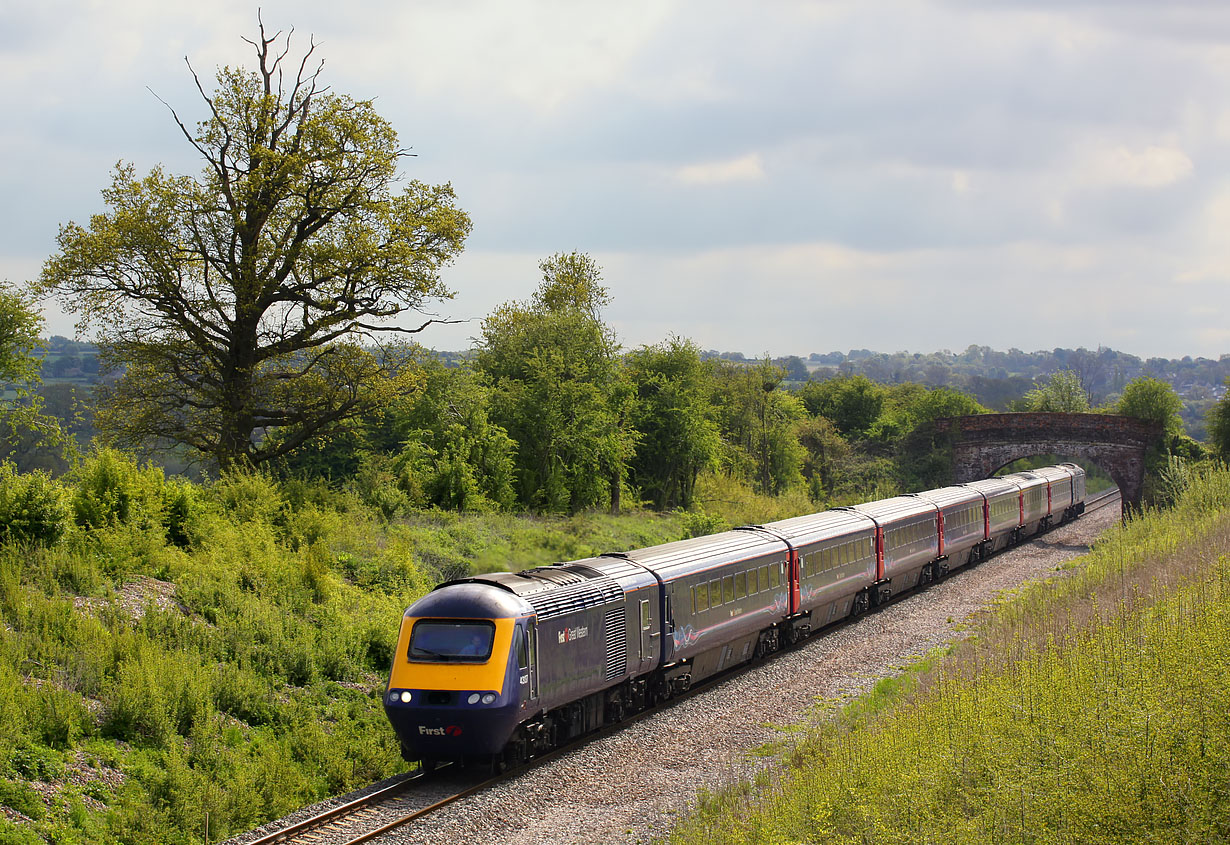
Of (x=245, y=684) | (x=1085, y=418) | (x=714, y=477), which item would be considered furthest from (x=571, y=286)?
(x=245, y=684)

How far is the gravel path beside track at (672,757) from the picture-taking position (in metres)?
12.7

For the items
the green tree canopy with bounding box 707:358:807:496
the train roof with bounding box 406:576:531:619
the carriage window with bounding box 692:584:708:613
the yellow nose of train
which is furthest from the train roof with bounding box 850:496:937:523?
the green tree canopy with bounding box 707:358:807:496

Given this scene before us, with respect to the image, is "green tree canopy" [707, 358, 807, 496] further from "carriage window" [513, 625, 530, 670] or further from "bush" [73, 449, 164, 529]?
"carriage window" [513, 625, 530, 670]

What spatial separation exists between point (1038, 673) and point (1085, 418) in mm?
50742

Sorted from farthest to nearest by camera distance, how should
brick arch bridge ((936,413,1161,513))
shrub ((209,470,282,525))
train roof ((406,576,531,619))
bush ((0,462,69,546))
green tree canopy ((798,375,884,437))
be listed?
green tree canopy ((798,375,884,437)) → brick arch bridge ((936,413,1161,513)) → shrub ((209,470,282,525)) → bush ((0,462,69,546)) → train roof ((406,576,531,619))

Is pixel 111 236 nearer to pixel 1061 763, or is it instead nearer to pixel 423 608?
pixel 423 608

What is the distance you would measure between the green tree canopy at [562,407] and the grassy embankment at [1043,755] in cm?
2810

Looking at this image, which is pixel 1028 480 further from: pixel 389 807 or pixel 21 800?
pixel 21 800

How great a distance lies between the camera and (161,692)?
49.9ft

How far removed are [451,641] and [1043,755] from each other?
8.32 m

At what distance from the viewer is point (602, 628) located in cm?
1697

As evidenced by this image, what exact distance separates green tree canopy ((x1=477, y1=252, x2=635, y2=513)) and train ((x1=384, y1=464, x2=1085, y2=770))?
53.9 ft

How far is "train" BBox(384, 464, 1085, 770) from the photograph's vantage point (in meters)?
14.6

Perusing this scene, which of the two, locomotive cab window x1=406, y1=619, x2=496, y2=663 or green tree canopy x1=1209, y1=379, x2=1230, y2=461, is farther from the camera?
green tree canopy x1=1209, y1=379, x2=1230, y2=461
